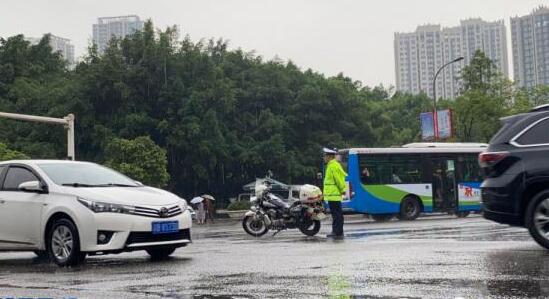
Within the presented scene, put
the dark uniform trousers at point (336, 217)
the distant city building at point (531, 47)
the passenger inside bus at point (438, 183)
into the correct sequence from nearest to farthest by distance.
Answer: the dark uniform trousers at point (336, 217)
the passenger inside bus at point (438, 183)
the distant city building at point (531, 47)

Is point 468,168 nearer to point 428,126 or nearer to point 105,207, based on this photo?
point 428,126

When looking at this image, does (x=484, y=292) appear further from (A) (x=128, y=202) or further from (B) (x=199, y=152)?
(B) (x=199, y=152)

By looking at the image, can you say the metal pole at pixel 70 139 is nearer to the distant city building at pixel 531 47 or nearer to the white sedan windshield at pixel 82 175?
the white sedan windshield at pixel 82 175

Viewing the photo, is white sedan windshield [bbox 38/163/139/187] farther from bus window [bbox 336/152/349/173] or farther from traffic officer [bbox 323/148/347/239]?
bus window [bbox 336/152/349/173]

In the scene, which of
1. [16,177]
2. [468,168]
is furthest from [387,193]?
[16,177]

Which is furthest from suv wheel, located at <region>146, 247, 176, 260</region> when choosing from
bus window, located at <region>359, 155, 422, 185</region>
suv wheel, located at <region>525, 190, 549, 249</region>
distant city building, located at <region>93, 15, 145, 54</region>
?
distant city building, located at <region>93, 15, 145, 54</region>

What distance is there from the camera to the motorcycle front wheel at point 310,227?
1466cm

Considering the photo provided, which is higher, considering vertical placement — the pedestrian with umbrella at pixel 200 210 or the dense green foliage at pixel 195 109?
the dense green foliage at pixel 195 109

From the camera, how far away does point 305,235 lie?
579 inches

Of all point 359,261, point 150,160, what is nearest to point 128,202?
point 359,261

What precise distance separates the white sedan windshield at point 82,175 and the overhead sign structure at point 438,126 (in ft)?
104

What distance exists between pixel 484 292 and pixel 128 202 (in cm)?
496

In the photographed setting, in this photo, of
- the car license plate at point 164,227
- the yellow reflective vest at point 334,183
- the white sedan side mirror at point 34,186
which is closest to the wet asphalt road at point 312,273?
the car license plate at point 164,227

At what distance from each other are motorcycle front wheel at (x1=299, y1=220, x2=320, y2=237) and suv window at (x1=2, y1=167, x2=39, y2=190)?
6297mm
